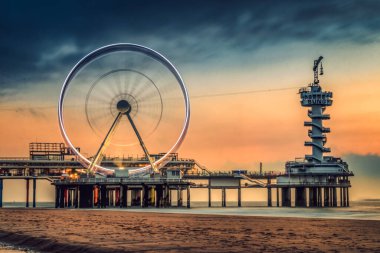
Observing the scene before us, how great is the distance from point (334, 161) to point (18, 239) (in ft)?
303

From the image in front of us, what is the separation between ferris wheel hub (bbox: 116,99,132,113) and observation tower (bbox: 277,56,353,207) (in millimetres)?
41665

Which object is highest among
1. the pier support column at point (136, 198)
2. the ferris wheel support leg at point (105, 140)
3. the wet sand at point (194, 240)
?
the ferris wheel support leg at point (105, 140)

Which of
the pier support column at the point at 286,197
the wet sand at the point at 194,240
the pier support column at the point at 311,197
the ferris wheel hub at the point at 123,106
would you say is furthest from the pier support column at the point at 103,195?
the wet sand at the point at 194,240

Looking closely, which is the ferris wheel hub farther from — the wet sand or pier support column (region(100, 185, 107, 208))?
the wet sand

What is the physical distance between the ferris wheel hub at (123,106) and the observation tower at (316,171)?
41.7 metres

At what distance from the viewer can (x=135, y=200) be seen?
375ft

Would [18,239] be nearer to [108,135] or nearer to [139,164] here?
[108,135]

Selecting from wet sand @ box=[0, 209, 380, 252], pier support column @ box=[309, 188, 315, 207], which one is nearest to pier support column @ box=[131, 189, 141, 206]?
pier support column @ box=[309, 188, 315, 207]

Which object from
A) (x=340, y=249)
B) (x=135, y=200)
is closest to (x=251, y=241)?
(x=340, y=249)

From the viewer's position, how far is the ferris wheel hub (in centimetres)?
8500

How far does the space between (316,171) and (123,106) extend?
44.8 m

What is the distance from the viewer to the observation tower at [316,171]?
379 feet

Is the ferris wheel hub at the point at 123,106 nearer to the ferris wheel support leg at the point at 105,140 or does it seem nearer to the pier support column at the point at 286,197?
the ferris wheel support leg at the point at 105,140

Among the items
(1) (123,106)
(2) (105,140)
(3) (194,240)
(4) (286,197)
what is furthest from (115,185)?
(3) (194,240)
